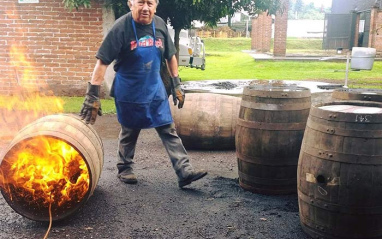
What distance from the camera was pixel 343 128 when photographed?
11.6ft

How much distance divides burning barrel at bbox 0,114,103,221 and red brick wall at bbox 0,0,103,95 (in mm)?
7061

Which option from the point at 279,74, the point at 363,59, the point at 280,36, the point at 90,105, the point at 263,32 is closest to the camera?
the point at 90,105

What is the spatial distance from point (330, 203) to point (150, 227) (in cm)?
A: 158

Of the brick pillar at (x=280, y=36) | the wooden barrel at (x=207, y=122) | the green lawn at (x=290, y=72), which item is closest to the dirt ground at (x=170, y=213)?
the wooden barrel at (x=207, y=122)

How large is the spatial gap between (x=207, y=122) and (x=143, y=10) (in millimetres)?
2397

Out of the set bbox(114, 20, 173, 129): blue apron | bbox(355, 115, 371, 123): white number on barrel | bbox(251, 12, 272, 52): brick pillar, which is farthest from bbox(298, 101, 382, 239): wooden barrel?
bbox(251, 12, 272, 52): brick pillar

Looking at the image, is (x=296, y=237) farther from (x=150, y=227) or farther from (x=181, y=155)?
(x=181, y=155)

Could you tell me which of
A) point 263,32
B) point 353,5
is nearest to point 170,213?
point 263,32

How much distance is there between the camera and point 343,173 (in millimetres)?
3523

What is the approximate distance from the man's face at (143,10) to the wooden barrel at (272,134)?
133cm

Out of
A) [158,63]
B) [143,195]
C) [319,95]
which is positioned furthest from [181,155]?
[319,95]

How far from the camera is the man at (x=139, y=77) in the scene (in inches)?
187

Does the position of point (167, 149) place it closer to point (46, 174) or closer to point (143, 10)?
point (46, 174)

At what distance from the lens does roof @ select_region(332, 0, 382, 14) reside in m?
28.4
